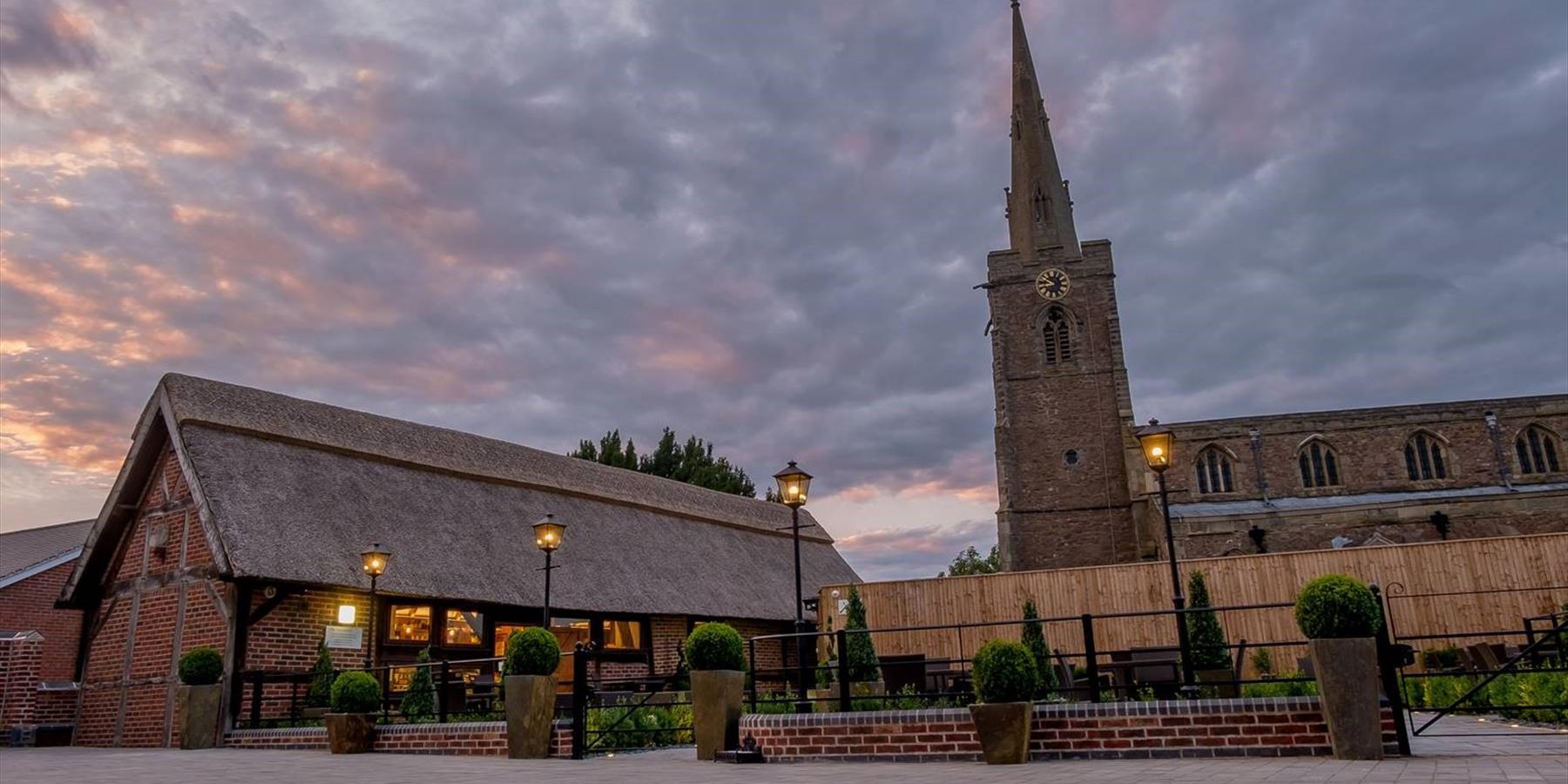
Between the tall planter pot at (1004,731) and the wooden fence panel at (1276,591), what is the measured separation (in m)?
11.7

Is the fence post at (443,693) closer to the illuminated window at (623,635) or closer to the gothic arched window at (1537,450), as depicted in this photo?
the illuminated window at (623,635)

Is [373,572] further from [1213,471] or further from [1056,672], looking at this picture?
[1213,471]

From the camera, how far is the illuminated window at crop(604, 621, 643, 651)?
2216 centimetres

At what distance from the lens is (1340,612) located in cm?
773

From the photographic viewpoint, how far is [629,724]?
13453 mm

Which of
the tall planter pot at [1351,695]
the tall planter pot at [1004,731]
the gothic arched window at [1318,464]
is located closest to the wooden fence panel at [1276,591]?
the tall planter pot at [1004,731]

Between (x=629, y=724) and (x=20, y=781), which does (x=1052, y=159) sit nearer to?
(x=629, y=724)

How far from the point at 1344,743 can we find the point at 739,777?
15.7 ft

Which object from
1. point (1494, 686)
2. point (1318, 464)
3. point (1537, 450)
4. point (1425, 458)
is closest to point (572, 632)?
point (1494, 686)

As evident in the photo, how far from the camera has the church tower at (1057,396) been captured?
3866cm

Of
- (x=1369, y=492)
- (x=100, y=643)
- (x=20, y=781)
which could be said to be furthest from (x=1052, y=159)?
(x=20, y=781)

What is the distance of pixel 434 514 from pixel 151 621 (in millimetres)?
5395

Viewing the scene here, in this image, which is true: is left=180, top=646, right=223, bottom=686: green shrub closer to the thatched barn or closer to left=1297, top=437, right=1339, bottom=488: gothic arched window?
the thatched barn

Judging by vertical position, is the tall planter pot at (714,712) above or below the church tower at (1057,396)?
below
